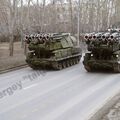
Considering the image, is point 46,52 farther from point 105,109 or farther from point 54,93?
point 105,109

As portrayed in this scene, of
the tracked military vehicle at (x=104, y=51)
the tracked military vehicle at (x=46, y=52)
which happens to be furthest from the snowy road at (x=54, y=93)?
the tracked military vehicle at (x=46, y=52)

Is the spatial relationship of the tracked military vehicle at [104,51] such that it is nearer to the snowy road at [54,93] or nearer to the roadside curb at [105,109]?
the snowy road at [54,93]

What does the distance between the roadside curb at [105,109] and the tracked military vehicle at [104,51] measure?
725 centimetres

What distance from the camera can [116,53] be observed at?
21.6 meters

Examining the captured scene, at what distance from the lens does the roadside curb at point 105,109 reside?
36.6ft

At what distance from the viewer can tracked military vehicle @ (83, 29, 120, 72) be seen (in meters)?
21.3

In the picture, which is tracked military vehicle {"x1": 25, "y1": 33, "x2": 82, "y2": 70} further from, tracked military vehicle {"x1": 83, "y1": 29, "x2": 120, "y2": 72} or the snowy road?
tracked military vehicle {"x1": 83, "y1": 29, "x2": 120, "y2": 72}

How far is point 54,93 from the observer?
50.6ft

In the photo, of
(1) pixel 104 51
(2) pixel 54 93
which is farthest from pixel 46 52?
(2) pixel 54 93

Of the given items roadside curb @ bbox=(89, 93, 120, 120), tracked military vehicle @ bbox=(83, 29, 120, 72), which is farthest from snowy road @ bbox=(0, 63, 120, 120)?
tracked military vehicle @ bbox=(83, 29, 120, 72)

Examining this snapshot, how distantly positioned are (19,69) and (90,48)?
5172 millimetres

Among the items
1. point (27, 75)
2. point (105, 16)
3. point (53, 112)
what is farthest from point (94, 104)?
point (105, 16)

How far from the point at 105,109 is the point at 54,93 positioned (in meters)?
3.81

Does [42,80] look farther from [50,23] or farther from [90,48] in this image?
[50,23]
